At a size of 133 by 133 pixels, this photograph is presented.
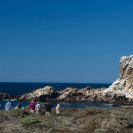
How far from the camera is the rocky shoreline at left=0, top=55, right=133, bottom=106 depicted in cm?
11494

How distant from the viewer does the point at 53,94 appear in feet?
417

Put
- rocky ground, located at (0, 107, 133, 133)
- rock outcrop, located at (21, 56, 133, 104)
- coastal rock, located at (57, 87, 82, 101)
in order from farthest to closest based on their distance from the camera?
1. coastal rock, located at (57, 87, 82, 101)
2. rock outcrop, located at (21, 56, 133, 104)
3. rocky ground, located at (0, 107, 133, 133)

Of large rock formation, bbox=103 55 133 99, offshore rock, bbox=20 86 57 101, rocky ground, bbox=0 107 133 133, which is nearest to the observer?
rocky ground, bbox=0 107 133 133

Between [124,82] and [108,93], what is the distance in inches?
224

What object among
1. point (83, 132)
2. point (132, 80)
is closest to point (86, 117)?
point (83, 132)

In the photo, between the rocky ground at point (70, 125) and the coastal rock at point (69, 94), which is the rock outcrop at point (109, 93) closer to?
the coastal rock at point (69, 94)

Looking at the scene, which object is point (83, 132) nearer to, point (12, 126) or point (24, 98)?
point (12, 126)

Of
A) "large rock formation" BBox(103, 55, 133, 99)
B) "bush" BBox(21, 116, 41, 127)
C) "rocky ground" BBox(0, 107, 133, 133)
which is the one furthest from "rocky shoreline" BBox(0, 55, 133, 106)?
"bush" BBox(21, 116, 41, 127)

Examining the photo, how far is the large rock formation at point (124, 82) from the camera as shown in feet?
380

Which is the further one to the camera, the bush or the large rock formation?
the large rock formation

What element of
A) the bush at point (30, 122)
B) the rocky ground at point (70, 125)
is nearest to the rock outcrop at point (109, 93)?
the rocky ground at point (70, 125)

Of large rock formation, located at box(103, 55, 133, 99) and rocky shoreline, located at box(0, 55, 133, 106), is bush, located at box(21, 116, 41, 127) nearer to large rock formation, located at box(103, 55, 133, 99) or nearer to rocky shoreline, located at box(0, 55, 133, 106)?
rocky shoreline, located at box(0, 55, 133, 106)

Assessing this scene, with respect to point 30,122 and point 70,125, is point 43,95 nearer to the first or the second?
point 70,125

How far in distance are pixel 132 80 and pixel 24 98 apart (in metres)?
34.0
